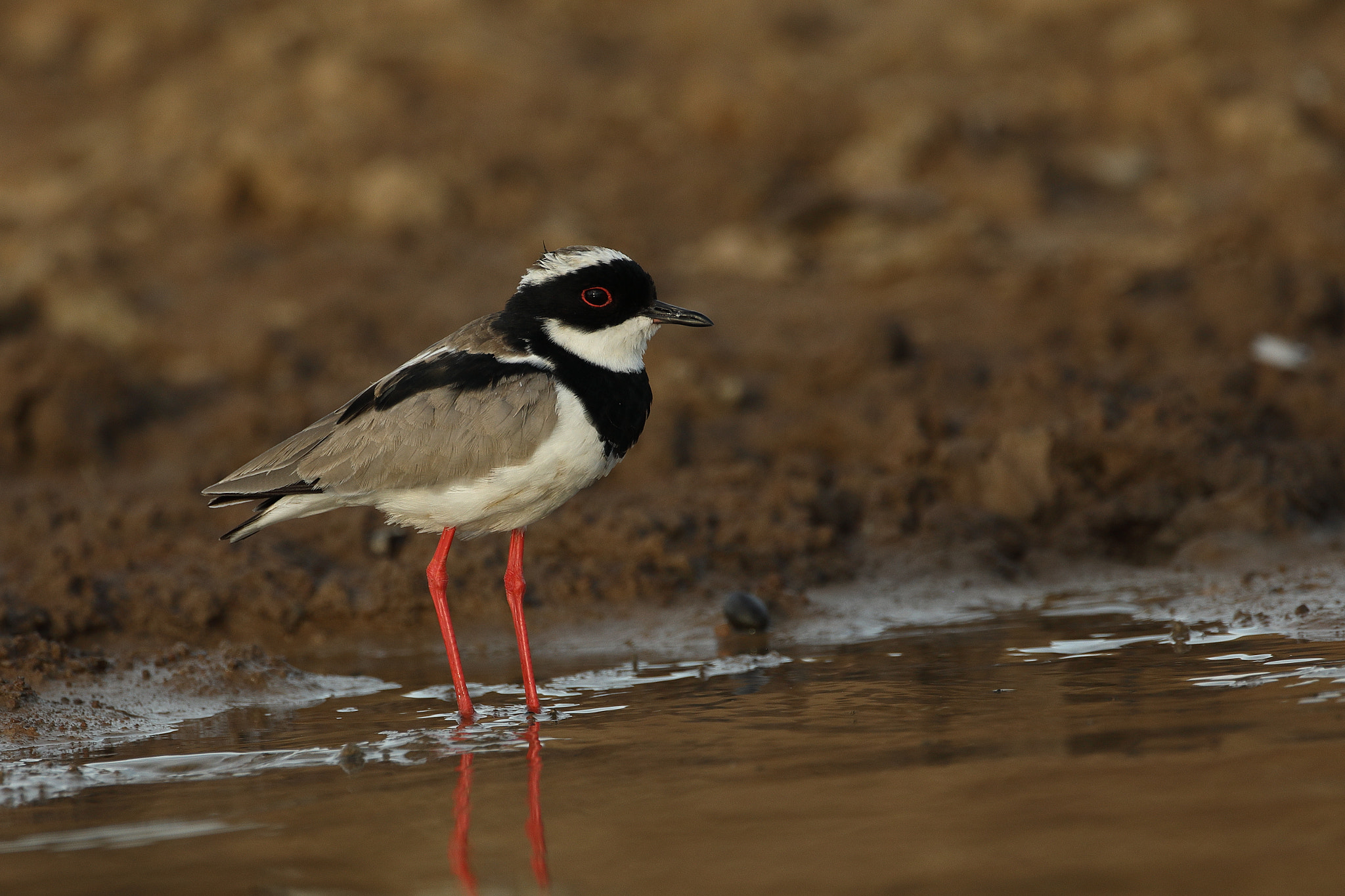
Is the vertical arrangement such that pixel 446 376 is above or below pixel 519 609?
above

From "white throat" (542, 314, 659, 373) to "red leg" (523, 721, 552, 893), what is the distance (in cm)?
163

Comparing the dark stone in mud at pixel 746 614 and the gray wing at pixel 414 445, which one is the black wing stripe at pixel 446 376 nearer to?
the gray wing at pixel 414 445

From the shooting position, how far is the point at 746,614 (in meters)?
7.30

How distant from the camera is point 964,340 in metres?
11.0

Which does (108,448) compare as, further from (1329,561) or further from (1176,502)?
(1329,561)

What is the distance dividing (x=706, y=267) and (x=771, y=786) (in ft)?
28.0

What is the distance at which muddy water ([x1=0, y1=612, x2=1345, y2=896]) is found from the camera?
3.88 meters

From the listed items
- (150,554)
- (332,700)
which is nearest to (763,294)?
(150,554)

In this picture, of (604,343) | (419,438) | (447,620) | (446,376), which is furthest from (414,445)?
(604,343)

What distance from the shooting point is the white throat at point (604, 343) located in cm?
659

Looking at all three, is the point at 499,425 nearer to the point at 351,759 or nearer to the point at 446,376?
the point at 446,376

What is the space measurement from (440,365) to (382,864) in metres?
2.82

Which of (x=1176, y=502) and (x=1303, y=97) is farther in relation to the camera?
(x=1303, y=97)

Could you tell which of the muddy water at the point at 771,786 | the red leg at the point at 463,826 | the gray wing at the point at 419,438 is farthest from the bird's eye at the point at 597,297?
the red leg at the point at 463,826
